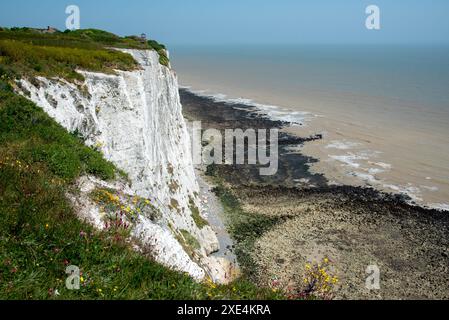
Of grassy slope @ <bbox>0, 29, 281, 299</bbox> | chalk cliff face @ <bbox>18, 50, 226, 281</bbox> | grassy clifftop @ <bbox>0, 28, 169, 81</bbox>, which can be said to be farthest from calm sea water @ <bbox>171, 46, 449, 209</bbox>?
grassy slope @ <bbox>0, 29, 281, 299</bbox>

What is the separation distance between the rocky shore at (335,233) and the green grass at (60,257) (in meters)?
10.8

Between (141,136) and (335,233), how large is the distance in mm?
17790

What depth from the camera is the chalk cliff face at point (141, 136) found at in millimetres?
11797

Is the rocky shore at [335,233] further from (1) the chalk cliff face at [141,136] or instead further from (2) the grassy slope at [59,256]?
(2) the grassy slope at [59,256]

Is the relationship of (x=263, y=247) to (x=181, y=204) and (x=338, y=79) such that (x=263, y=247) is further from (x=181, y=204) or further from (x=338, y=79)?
(x=338, y=79)

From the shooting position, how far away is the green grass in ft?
20.8

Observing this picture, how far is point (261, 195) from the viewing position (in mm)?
36000

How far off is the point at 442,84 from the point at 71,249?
402 ft

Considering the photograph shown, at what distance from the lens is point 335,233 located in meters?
28.9

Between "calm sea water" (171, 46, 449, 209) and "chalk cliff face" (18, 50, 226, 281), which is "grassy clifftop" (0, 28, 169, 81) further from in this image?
"calm sea water" (171, 46, 449, 209)

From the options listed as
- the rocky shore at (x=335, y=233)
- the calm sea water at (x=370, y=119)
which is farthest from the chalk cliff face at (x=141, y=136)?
the calm sea water at (x=370, y=119)

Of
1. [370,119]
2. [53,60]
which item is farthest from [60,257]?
[370,119]

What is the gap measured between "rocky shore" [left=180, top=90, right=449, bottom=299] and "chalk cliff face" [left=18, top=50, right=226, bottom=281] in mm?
4134

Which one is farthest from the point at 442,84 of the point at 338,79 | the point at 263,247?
the point at 263,247
